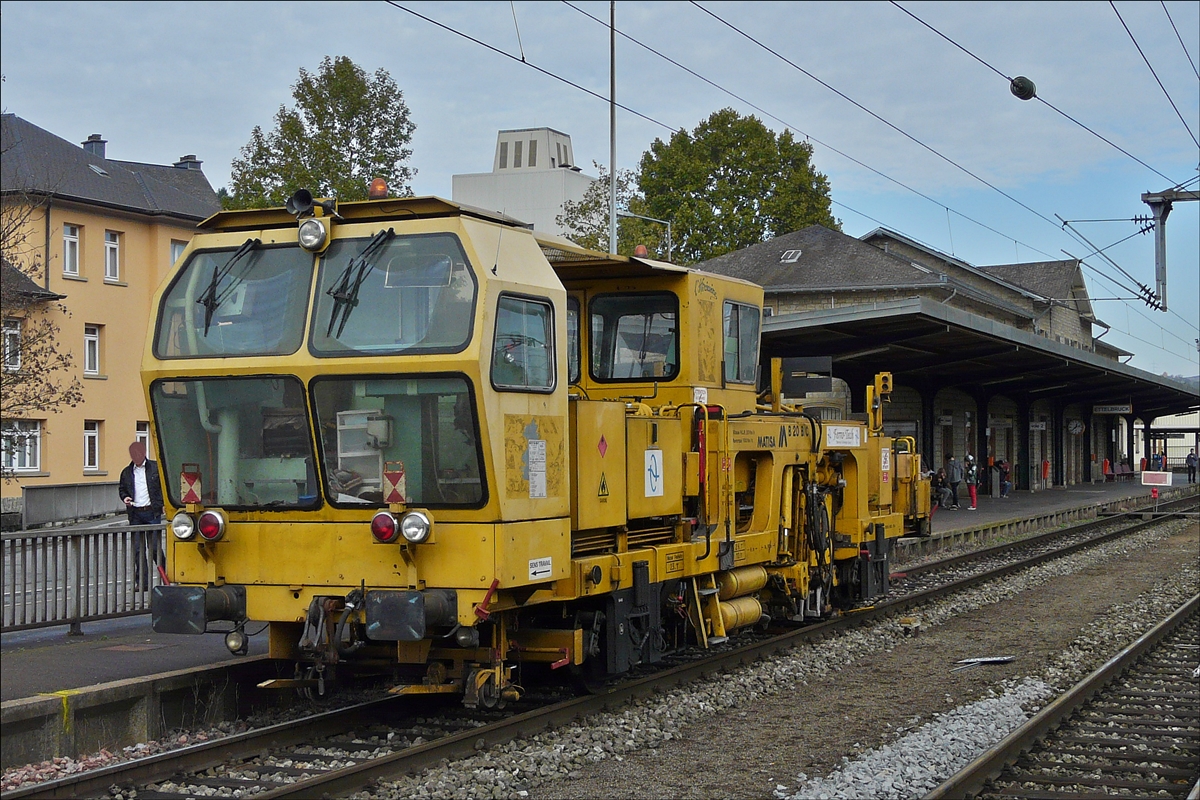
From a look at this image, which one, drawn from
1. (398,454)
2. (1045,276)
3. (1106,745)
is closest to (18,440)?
(398,454)

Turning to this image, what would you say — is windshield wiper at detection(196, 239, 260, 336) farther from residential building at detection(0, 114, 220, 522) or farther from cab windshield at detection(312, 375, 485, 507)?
residential building at detection(0, 114, 220, 522)

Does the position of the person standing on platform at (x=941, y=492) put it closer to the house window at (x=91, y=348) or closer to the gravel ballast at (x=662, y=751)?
the house window at (x=91, y=348)

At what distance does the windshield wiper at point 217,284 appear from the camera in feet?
26.6

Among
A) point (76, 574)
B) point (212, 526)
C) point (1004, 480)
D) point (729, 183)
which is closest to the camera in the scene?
point (212, 526)

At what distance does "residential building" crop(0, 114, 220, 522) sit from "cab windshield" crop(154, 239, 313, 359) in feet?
90.3

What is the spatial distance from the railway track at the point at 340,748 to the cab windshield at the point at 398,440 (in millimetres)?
1538

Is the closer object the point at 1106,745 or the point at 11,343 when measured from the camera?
the point at 1106,745

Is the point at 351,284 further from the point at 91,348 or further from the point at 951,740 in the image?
the point at 91,348

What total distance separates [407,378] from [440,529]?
2.99 feet

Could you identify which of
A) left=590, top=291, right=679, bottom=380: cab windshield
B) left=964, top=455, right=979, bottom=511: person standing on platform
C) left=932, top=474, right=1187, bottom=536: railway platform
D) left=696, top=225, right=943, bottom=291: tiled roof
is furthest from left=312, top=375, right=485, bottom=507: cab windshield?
left=696, top=225, right=943, bottom=291: tiled roof

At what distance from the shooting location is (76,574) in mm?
10656

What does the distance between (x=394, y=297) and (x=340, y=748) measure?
2857mm

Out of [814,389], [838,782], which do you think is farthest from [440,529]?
[814,389]

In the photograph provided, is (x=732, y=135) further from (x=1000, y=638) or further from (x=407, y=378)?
(x=407, y=378)
